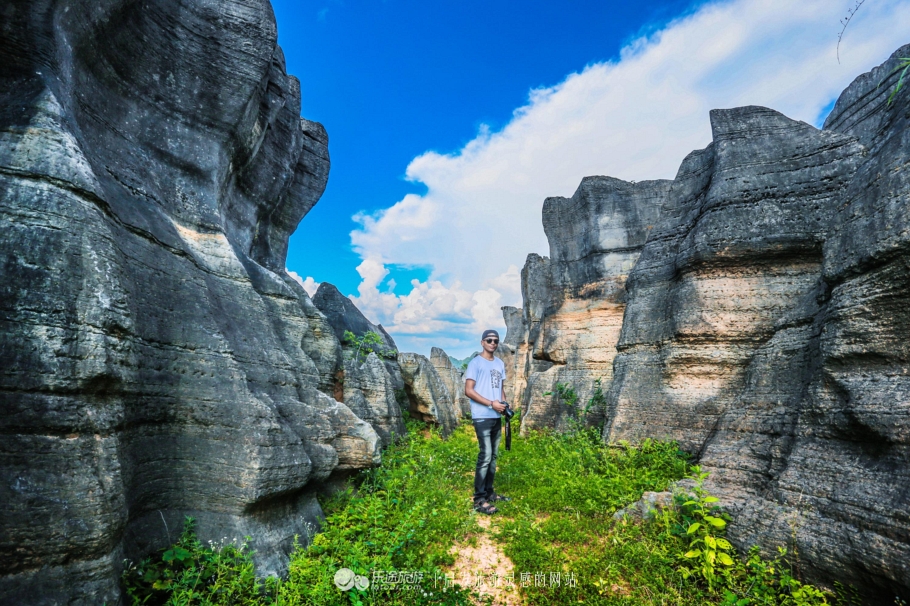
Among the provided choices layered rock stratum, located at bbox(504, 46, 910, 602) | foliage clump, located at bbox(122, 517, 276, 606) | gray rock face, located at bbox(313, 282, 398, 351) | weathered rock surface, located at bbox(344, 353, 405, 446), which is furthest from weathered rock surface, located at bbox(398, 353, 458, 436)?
foliage clump, located at bbox(122, 517, 276, 606)

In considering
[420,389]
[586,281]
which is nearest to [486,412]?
[420,389]

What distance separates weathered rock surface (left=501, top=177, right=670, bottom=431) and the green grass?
6.95m

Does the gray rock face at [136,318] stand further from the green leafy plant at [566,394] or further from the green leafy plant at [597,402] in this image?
the green leafy plant at [566,394]

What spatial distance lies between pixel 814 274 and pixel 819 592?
5.10 m

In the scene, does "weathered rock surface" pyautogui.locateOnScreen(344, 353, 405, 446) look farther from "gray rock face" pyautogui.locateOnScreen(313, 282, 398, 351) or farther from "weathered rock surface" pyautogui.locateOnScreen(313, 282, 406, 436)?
"gray rock face" pyautogui.locateOnScreen(313, 282, 398, 351)

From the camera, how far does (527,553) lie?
4.54 metres

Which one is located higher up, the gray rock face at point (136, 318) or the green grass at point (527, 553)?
the gray rock face at point (136, 318)

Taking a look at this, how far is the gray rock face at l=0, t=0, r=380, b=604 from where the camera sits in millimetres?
3041

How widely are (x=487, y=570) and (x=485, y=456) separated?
1.78 metres

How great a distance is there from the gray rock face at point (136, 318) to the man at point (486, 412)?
1774 millimetres

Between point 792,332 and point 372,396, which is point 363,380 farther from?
point 792,332

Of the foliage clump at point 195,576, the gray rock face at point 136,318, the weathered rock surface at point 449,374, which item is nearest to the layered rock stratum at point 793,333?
the foliage clump at point 195,576

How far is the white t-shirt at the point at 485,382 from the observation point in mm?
6070

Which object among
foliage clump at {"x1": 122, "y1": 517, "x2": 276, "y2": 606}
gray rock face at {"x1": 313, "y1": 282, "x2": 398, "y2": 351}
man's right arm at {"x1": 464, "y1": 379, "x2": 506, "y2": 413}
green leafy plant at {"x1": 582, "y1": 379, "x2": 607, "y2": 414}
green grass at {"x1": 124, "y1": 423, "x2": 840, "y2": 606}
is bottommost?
green grass at {"x1": 124, "y1": 423, "x2": 840, "y2": 606}
